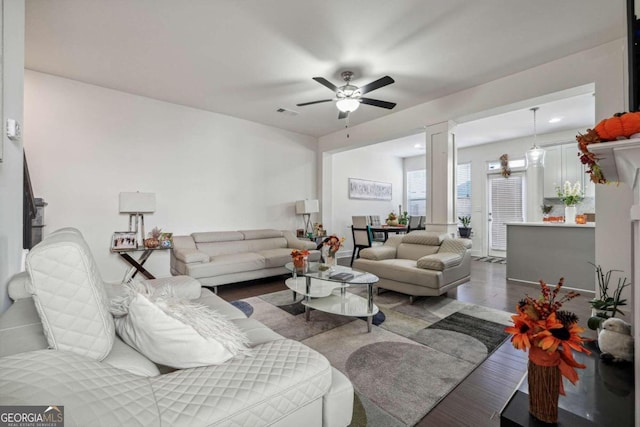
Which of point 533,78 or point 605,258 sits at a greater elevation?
point 533,78

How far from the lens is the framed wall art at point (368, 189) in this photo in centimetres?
746

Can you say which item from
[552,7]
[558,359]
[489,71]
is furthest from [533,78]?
[558,359]

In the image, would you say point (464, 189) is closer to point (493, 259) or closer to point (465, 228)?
point (465, 228)

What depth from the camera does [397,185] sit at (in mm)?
8844

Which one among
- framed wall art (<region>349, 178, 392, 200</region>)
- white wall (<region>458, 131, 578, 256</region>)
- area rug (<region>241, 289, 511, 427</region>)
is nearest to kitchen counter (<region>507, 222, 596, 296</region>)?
area rug (<region>241, 289, 511, 427</region>)

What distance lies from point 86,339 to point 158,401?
1.09 ft

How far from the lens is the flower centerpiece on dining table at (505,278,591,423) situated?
97 cm

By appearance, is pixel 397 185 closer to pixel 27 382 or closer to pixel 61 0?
pixel 61 0

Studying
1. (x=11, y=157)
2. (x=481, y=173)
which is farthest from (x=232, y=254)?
(x=481, y=173)

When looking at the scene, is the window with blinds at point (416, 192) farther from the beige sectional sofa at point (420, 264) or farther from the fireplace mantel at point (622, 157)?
the fireplace mantel at point (622, 157)

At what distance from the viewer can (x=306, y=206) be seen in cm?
575

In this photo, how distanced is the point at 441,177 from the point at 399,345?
9.73 ft

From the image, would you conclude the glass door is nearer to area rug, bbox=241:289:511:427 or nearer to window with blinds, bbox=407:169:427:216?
window with blinds, bbox=407:169:427:216

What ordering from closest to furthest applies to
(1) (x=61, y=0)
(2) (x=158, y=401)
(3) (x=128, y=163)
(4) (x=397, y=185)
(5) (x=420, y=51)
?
(2) (x=158, y=401) < (1) (x=61, y=0) < (5) (x=420, y=51) < (3) (x=128, y=163) < (4) (x=397, y=185)
